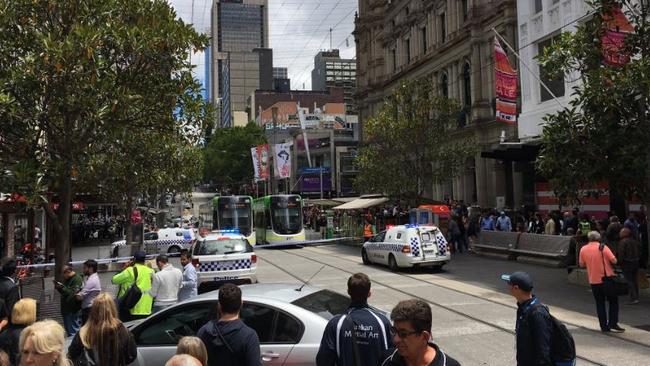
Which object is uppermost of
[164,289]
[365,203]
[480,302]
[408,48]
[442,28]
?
[408,48]

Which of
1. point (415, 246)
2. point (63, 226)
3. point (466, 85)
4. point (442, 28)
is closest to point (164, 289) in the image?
point (63, 226)

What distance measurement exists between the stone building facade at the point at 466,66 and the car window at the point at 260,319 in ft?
76.2

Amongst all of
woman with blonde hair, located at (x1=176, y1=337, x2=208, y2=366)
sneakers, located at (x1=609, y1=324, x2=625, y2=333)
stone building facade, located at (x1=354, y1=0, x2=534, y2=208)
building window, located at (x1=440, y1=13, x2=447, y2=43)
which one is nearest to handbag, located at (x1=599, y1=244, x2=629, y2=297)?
sneakers, located at (x1=609, y1=324, x2=625, y2=333)

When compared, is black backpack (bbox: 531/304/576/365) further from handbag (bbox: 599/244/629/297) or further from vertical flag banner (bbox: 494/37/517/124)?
vertical flag banner (bbox: 494/37/517/124)

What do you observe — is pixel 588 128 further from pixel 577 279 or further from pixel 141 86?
pixel 141 86

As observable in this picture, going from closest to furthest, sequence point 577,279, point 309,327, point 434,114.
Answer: point 309,327 → point 577,279 → point 434,114

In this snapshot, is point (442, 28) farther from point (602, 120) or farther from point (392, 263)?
point (602, 120)

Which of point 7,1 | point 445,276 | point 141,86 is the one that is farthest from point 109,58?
point 445,276

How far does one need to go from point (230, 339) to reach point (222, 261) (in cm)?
1153

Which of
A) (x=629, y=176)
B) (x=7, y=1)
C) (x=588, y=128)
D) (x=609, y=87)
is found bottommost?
(x=629, y=176)

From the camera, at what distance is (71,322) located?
10438mm

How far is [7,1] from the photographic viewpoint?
9.60m

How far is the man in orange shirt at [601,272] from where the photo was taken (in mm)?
10031

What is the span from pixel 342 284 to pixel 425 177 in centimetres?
1606
